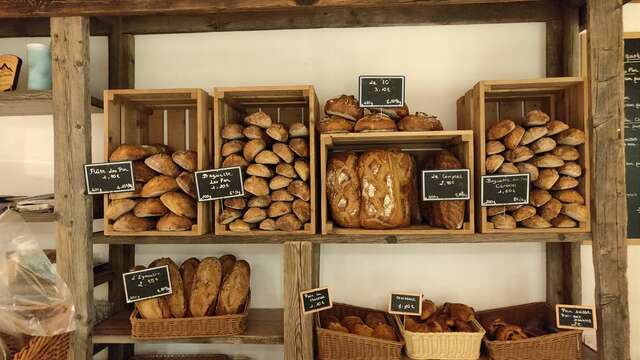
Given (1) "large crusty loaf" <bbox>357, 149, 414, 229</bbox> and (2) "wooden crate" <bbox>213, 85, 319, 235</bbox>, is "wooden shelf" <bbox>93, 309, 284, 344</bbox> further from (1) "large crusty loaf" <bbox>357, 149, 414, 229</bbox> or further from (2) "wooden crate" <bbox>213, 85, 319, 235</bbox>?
(1) "large crusty loaf" <bbox>357, 149, 414, 229</bbox>

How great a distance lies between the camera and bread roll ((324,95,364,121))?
5.83ft

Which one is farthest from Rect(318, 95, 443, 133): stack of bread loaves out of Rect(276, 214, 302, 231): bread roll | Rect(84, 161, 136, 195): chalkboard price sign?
Rect(84, 161, 136, 195): chalkboard price sign

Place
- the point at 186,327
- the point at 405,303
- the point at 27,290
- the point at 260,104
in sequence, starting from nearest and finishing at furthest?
the point at 27,290, the point at 186,327, the point at 405,303, the point at 260,104

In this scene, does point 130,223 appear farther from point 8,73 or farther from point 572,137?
point 572,137

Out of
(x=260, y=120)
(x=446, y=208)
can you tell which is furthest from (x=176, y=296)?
(x=446, y=208)

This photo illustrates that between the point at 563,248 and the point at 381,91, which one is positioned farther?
the point at 563,248

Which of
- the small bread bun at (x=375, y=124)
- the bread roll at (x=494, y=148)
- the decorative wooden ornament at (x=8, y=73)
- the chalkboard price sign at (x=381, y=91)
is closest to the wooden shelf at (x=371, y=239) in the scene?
the bread roll at (x=494, y=148)

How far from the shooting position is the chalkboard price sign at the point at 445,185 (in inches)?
65.5

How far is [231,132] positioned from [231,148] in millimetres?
67

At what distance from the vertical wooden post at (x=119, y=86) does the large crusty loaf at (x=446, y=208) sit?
1478 mm

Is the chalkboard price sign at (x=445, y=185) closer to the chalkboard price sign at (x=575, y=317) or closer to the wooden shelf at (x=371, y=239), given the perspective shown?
the wooden shelf at (x=371, y=239)

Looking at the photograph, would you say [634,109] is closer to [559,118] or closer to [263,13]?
[559,118]

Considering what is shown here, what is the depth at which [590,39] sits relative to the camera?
5.40ft

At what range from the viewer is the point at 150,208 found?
5.67 feet
